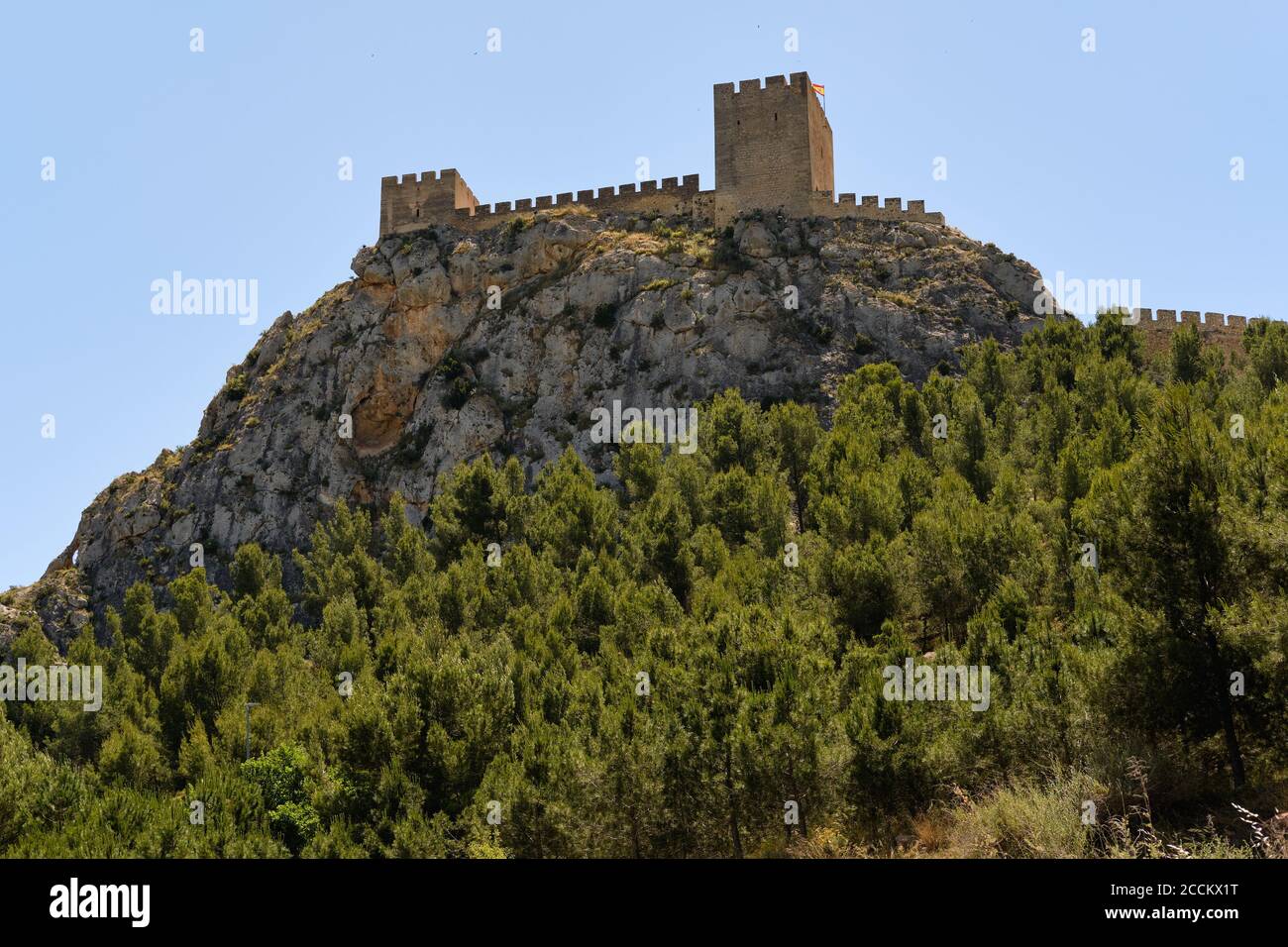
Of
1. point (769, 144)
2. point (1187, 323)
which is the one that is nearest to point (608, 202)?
point (769, 144)

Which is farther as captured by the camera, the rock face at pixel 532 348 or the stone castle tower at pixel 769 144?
the stone castle tower at pixel 769 144

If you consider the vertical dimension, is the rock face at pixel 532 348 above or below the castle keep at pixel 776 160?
below

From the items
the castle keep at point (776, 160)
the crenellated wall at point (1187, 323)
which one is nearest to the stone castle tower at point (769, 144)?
the castle keep at point (776, 160)

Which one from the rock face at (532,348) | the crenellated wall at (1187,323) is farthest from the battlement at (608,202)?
the crenellated wall at (1187,323)

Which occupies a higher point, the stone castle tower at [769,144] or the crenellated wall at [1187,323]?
the stone castle tower at [769,144]

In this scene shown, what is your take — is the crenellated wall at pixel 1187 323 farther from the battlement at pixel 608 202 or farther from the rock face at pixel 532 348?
the battlement at pixel 608 202

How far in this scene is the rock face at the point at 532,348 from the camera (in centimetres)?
5759

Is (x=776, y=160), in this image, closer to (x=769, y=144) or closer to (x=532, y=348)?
(x=769, y=144)

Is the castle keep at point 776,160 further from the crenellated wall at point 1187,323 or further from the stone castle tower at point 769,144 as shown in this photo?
the crenellated wall at point 1187,323

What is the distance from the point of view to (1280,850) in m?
10.5

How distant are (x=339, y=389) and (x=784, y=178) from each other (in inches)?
1028

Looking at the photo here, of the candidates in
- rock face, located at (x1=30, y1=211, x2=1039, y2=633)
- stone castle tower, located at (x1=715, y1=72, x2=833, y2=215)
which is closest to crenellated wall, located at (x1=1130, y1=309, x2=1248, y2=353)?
rock face, located at (x1=30, y1=211, x2=1039, y2=633)

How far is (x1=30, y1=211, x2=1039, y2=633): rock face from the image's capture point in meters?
57.6

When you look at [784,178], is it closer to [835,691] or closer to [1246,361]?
[1246,361]
